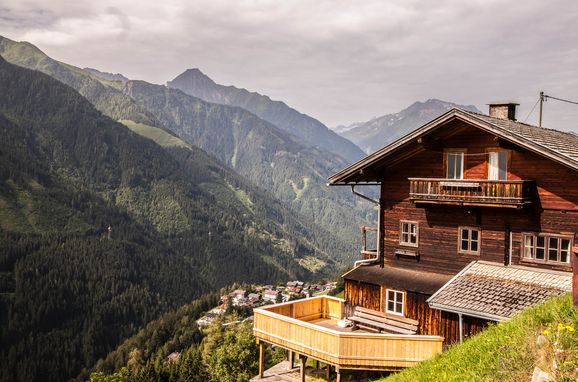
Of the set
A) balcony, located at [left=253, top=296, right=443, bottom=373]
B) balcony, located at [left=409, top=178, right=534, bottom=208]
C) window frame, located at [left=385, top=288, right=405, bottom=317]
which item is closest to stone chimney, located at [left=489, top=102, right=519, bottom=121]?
balcony, located at [left=409, top=178, right=534, bottom=208]

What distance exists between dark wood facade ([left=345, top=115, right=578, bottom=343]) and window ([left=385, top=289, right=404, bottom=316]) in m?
0.31

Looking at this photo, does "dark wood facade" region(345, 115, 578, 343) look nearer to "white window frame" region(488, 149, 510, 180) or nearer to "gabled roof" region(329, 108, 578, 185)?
"white window frame" region(488, 149, 510, 180)

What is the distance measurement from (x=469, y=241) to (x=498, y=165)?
388 cm

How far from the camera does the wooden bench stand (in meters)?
23.8

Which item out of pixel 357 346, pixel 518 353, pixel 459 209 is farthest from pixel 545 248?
pixel 518 353

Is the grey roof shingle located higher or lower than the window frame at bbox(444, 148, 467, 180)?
higher

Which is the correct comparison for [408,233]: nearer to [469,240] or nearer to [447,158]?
[469,240]

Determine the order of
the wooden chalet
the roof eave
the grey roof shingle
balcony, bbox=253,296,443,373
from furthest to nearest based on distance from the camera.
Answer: the roof eave → the wooden chalet → the grey roof shingle → balcony, bbox=253,296,443,373

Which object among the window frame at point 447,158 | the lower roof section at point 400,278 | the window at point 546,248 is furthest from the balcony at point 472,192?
the lower roof section at point 400,278

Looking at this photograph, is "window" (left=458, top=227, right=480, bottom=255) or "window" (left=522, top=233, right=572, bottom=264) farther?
"window" (left=458, top=227, right=480, bottom=255)

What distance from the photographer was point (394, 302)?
25.0 metres

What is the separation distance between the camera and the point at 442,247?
81.0ft

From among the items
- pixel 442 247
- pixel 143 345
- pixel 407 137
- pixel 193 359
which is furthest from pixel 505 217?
pixel 143 345

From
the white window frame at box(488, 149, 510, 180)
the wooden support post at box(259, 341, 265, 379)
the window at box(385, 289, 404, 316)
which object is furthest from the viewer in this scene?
the window at box(385, 289, 404, 316)
